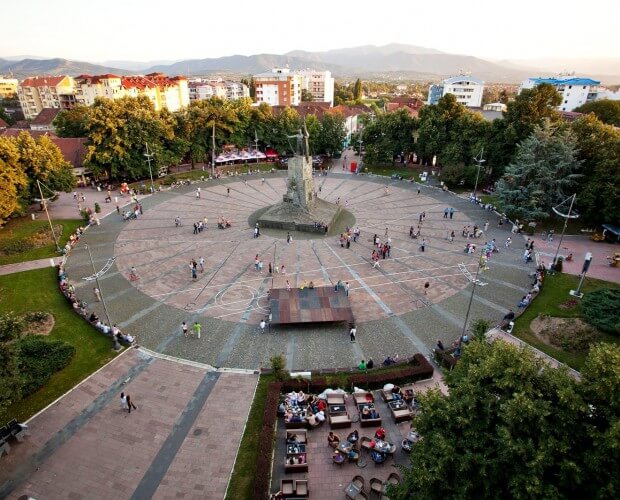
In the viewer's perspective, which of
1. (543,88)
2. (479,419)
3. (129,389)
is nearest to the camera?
(479,419)

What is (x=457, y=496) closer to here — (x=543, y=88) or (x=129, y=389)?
(x=129, y=389)

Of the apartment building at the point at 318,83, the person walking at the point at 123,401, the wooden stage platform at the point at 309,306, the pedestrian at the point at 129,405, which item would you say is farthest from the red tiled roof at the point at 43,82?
the pedestrian at the point at 129,405

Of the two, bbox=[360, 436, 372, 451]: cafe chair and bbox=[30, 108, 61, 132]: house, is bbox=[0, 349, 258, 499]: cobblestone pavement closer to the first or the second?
bbox=[360, 436, 372, 451]: cafe chair

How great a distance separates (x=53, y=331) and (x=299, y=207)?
88.8 ft

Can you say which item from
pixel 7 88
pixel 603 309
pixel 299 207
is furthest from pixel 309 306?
pixel 7 88

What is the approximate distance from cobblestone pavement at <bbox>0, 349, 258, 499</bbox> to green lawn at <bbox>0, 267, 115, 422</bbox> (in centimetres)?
97

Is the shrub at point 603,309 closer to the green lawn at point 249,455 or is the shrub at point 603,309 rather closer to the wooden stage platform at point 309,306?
the wooden stage platform at point 309,306

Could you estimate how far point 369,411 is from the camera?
63.2ft

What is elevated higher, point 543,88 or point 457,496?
point 543,88

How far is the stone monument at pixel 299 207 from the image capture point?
1709 inches

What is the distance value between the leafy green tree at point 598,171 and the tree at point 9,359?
5014 cm

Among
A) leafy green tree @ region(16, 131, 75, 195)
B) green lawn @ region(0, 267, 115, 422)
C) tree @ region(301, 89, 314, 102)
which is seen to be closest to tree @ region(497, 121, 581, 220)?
green lawn @ region(0, 267, 115, 422)

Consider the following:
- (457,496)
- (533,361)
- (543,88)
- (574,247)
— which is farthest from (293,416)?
(543,88)

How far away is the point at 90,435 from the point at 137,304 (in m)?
12.3
